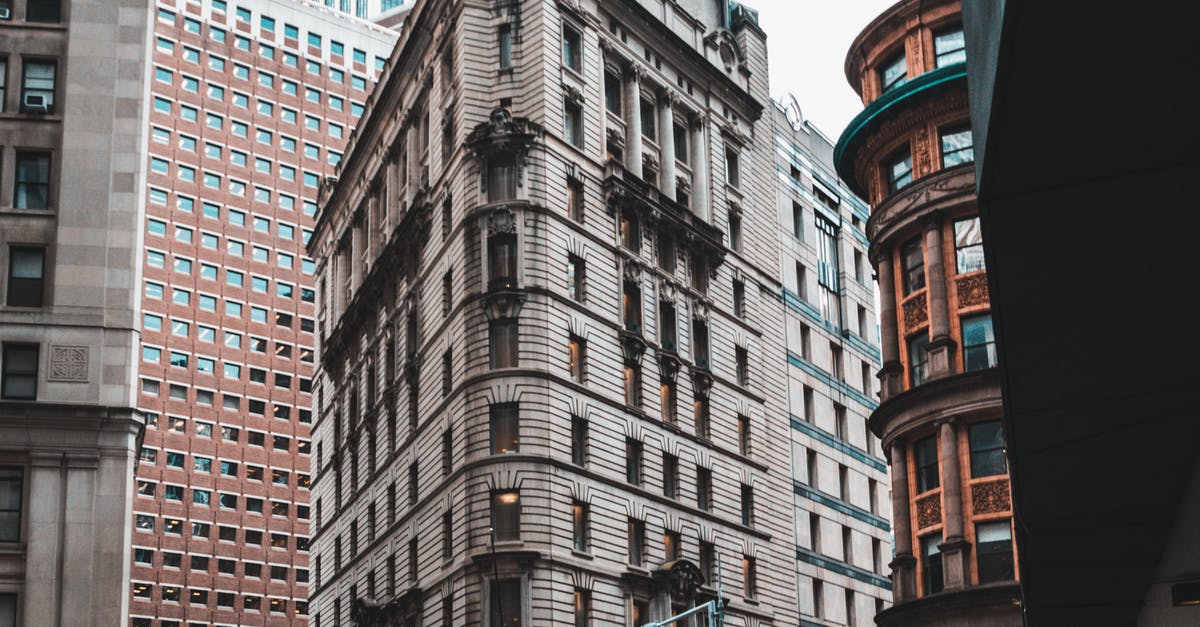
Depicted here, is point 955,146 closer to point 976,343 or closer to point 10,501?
point 976,343

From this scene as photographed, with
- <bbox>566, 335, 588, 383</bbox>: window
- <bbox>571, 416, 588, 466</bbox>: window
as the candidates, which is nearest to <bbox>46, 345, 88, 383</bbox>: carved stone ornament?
<bbox>571, 416, 588, 466</bbox>: window

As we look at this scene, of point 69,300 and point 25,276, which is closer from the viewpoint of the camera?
point 69,300

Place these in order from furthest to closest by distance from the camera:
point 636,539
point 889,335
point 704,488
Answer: point 704,488, point 636,539, point 889,335

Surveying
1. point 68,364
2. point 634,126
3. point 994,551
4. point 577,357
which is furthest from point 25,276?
point 634,126

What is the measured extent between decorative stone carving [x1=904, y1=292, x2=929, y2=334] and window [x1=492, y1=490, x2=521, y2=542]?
56.4 feet

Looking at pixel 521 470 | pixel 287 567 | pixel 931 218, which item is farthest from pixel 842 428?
pixel 287 567

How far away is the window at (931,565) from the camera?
4391 cm

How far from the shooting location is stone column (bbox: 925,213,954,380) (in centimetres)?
4475

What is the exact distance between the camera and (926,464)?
45.1 meters

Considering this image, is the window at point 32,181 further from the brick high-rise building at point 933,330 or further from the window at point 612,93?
the window at point 612,93

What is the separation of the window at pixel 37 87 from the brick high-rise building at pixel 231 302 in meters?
79.9

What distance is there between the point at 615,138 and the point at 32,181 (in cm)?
2944

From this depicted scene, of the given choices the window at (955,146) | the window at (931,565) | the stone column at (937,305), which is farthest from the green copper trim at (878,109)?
the window at (931,565)

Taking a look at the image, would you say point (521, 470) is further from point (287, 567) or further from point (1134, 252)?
point (287, 567)
